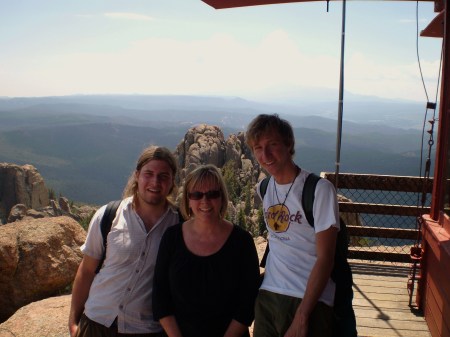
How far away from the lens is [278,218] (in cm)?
307

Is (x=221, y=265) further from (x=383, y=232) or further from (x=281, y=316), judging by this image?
(x=383, y=232)

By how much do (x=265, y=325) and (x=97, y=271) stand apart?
4.51ft

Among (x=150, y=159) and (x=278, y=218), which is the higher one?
(x=150, y=159)

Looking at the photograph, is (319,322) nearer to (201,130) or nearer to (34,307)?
(34,307)

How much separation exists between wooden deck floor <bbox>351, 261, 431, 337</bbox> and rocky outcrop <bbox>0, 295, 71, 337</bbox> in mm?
4437

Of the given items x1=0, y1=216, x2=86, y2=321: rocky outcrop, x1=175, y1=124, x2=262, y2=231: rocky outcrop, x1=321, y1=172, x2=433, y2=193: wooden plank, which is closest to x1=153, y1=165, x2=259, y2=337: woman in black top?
x1=321, y1=172, x2=433, y2=193: wooden plank

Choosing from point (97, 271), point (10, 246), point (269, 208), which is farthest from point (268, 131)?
point (10, 246)

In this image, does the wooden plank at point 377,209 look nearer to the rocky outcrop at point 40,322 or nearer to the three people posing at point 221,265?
the three people posing at point 221,265

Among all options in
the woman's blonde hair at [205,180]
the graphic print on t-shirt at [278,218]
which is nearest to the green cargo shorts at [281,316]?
the graphic print on t-shirt at [278,218]

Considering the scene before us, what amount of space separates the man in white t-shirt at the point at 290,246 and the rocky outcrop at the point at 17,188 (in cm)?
6839

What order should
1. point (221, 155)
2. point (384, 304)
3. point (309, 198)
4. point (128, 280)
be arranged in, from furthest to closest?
point (221, 155) → point (384, 304) → point (128, 280) → point (309, 198)

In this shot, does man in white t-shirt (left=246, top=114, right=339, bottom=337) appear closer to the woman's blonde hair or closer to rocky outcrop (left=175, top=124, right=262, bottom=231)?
the woman's blonde hair

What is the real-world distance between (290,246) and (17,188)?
70.5 m

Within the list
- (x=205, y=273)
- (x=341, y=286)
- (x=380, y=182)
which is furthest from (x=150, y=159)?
(x=380, y=182)
